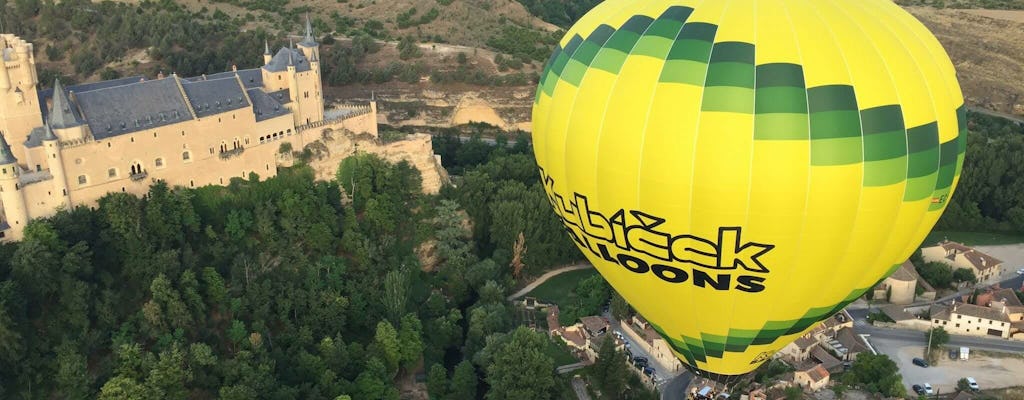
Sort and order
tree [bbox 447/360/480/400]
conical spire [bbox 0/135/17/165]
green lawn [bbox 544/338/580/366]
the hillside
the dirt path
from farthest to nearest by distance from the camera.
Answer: the hillside → the dirt path → green lawn [bbox 544/338/580/366] → tree [bbox 447/360/480/400] → conical spire [bbox 0/135/17/165]

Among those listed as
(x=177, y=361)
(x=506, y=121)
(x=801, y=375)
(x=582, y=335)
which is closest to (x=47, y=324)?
(x=177, y=361)

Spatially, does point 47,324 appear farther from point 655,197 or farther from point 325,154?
point 655,197

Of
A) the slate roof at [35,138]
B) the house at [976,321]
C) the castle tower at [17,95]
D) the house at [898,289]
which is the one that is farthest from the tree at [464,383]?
the house at [976,321]

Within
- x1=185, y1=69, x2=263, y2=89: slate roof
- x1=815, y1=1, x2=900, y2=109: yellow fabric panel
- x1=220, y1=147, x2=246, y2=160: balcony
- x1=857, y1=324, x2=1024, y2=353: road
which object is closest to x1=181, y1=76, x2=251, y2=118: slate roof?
x1=220, y1=147, x2=246, y2=160: balcony

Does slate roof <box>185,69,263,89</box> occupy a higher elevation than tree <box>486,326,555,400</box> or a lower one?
higher

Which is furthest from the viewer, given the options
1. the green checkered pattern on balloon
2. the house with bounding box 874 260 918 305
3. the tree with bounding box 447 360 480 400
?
the house with bounding box 874 260 918 305

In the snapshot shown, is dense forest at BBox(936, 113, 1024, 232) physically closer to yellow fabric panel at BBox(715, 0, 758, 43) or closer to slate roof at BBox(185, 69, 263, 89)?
yellow fabric panel at BBox(715, 0, 758, 43)

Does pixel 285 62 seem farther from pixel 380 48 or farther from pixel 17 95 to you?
pixel 380 48
